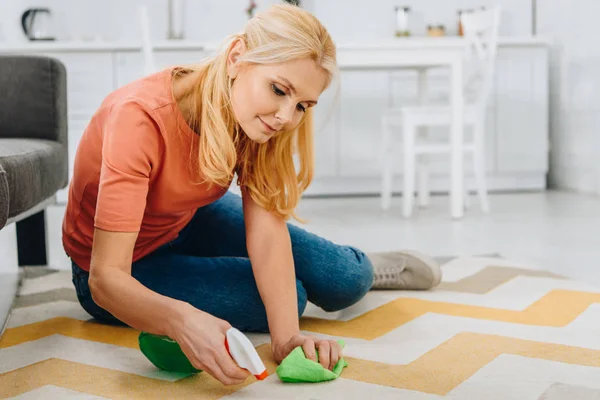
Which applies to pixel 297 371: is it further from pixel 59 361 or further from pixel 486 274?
pixel 486 274

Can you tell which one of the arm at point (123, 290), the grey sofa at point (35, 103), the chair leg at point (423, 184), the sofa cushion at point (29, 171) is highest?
the grey sofa at point (35, 103)

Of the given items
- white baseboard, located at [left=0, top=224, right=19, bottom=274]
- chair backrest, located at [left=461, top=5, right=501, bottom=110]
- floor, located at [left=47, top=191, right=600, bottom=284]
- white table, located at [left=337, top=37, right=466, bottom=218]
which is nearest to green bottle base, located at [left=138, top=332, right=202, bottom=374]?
white baseboard, located at [left=0, top=224, right=19, bottom=274]

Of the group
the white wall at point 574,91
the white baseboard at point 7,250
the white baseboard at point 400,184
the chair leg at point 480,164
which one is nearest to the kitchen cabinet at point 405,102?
the white baseboard at point 400,184

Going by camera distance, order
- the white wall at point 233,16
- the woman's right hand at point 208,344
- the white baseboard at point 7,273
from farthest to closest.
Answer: the white wall at point 233,16 → the white baseboard at point 7,273 → the woman's right hand at point 208,344

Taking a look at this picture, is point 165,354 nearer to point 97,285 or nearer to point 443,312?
point 97,285

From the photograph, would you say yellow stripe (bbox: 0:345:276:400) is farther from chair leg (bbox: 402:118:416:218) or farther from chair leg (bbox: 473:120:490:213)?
chair leg (bbox: 473:120:490:213)

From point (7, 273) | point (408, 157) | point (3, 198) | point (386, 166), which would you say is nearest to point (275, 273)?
point (3, 198)

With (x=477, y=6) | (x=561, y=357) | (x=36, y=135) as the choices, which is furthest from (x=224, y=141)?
(x=477, y=6)

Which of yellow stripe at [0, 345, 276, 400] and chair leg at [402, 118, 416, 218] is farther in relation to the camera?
chair leg at [402, 118, 416, 218]

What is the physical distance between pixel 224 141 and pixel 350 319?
537 millimetres

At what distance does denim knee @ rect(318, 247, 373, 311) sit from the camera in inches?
53.5

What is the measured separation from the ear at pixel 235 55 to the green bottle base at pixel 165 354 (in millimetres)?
380

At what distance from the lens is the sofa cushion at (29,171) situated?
3.84ft

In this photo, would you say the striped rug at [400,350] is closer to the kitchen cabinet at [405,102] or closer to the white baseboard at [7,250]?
the white baseboard at [7,250]
